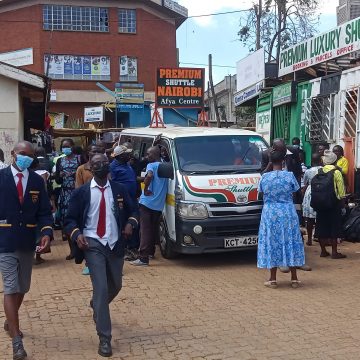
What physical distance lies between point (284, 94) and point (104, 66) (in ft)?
75.0

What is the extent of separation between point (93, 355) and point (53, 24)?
33.5 m

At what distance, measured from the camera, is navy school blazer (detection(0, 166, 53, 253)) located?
4719 millimetres

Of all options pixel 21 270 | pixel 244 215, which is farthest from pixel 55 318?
pixel 244 215

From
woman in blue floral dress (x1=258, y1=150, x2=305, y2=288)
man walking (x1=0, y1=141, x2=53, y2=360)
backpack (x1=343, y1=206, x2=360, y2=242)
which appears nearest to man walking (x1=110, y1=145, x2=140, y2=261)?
woman in blue floral dress (x1=258, y1=150, x2=305, y2=288)

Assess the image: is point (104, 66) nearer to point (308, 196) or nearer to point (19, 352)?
point (308, 196)

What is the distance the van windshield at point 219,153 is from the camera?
8453mm

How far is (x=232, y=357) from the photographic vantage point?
4668mm

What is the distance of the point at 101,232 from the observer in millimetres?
4852

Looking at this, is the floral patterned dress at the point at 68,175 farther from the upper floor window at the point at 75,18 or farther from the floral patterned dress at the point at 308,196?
the upper floor window at the point at 75,18

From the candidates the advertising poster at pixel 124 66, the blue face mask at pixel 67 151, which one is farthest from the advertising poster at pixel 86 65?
the blue face mask at pixel 67 151

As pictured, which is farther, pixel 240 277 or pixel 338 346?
pixel 240 277

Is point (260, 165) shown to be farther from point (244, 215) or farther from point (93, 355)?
point (93, 355)

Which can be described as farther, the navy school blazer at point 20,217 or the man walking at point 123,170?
the man walking at point 123,170

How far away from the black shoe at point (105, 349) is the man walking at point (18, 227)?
0.62 metres
